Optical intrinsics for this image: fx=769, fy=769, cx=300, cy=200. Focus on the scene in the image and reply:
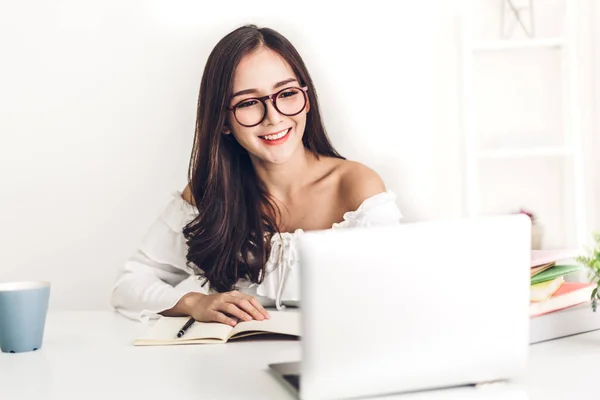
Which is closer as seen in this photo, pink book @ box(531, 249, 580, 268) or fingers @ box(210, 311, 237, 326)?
pink book @ box(531, 249, 580, 268)

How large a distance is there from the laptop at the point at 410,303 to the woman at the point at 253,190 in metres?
0.97

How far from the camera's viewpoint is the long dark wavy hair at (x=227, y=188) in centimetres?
195

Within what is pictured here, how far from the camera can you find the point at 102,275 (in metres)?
2.49

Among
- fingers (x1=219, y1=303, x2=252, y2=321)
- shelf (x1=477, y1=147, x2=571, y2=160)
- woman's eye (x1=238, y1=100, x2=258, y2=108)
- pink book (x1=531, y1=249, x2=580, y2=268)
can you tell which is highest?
woman's eye (x1=238, y1=100, x2=258, y2=108)

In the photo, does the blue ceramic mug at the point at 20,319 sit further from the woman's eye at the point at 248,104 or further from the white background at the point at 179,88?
the white background at the point at 179,88

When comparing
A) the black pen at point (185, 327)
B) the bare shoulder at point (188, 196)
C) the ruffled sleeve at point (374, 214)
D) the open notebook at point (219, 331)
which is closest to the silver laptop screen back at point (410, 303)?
the open notebook at point (219, 331)

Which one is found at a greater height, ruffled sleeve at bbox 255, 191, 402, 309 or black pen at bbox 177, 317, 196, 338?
ruffled sleeve at bbox 255, 191, 402, 309

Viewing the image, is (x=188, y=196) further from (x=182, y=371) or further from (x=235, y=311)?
(x=182, y=371)

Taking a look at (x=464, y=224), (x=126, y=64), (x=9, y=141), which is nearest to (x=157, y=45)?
(x=126, y=64)

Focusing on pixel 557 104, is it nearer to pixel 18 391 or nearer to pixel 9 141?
pixel 9 141

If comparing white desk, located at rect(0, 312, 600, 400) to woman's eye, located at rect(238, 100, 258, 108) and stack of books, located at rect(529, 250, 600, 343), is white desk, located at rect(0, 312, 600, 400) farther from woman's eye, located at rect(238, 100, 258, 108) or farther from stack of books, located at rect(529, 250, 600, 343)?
woman's eye, located at rect(238, 100, 258, 108)

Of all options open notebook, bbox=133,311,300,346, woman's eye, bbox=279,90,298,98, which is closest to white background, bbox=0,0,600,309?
woman's eye, bbox=279,90,298,98

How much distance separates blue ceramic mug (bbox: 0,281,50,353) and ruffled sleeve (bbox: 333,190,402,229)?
2.89ft

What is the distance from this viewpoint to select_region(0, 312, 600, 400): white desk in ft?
2.96
